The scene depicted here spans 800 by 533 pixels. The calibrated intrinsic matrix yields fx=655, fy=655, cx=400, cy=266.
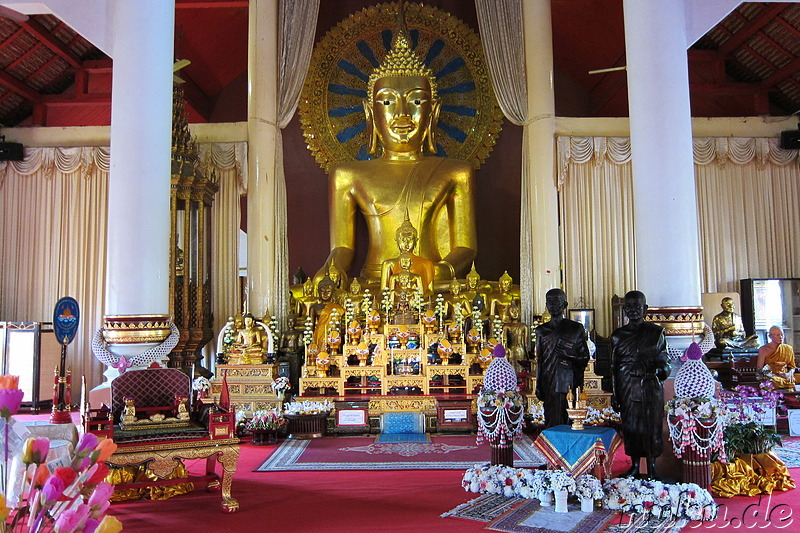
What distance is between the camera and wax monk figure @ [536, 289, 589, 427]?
12.8ft

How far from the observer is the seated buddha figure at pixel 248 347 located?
20.4 feet

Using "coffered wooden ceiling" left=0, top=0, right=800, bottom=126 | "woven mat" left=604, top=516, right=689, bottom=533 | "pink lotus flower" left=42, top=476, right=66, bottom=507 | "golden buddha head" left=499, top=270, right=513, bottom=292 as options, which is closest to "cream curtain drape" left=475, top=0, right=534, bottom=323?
"golden buddha head" left=499, top=270, right=513, bottom=292

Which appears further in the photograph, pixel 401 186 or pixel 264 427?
pixel 401 186

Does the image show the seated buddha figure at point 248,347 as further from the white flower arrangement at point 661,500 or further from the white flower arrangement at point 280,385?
the white flower arrangement at point 661,500

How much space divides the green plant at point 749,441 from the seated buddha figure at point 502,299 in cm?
312

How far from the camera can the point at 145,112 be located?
4902 millimetres

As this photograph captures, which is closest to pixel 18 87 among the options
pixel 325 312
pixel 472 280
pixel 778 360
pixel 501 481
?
pixel 325 312

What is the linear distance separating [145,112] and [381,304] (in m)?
2.98

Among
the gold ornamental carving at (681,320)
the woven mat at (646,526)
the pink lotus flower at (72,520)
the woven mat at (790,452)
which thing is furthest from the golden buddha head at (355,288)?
the pink lotus flower at (72,520)

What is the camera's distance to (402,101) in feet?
27.0

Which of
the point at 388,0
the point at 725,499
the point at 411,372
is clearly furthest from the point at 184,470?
the point at 388,0

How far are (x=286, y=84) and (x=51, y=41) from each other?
294 centimetres

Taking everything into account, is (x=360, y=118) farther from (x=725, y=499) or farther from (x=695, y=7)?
(x=725, y=499)

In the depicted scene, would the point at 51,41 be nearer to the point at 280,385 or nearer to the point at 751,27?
the point at 280,385
